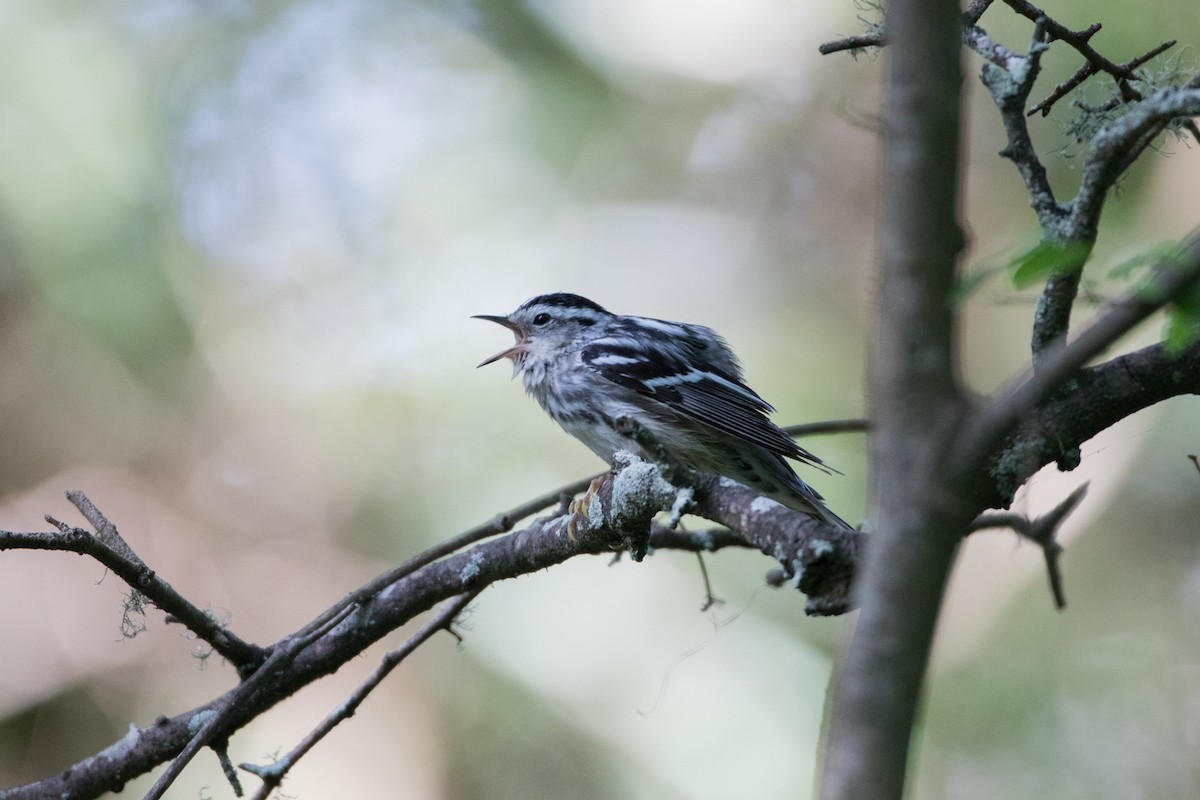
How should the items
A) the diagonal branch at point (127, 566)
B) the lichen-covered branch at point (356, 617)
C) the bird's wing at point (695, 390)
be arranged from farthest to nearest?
1. the bird's wing at point (695, 390)
2. the lichen-covered branch at point (356, 617)
3. the diagonal branch at point (127, 566)

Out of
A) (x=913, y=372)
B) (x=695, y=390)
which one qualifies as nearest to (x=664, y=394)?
(x=695, y=390)

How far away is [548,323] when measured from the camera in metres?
5.91

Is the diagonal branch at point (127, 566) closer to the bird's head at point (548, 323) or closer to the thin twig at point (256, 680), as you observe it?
the thin twig at point (256, 680)

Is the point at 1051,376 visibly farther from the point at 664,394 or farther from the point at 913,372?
the point at 664,394

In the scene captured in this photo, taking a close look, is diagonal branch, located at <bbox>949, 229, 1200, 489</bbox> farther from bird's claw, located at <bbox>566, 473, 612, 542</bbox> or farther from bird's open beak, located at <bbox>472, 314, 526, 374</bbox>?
bird's open beak, located at <bbox>472, 314, 526, 374</bbox>

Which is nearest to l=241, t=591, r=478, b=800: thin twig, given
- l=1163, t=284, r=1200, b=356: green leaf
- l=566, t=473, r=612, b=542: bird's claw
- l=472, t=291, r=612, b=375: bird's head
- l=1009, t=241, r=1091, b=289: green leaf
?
l=566, t=473, r=612, b=542: bird's claw

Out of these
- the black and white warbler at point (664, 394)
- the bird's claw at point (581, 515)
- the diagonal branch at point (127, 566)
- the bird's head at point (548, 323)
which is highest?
the bird's head at point (548, 323)

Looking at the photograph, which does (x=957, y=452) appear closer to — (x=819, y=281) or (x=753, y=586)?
(x=753, y=586)

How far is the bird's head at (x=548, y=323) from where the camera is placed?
569 centimetres

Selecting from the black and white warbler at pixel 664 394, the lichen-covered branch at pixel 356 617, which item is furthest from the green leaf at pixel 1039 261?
the black and white warbler at pixel 664 394

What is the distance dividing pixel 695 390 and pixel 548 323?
1.14m

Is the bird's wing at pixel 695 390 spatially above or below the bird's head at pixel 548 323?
below

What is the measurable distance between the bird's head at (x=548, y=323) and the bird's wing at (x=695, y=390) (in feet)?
1.07

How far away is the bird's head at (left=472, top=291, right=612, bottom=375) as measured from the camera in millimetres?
5691
